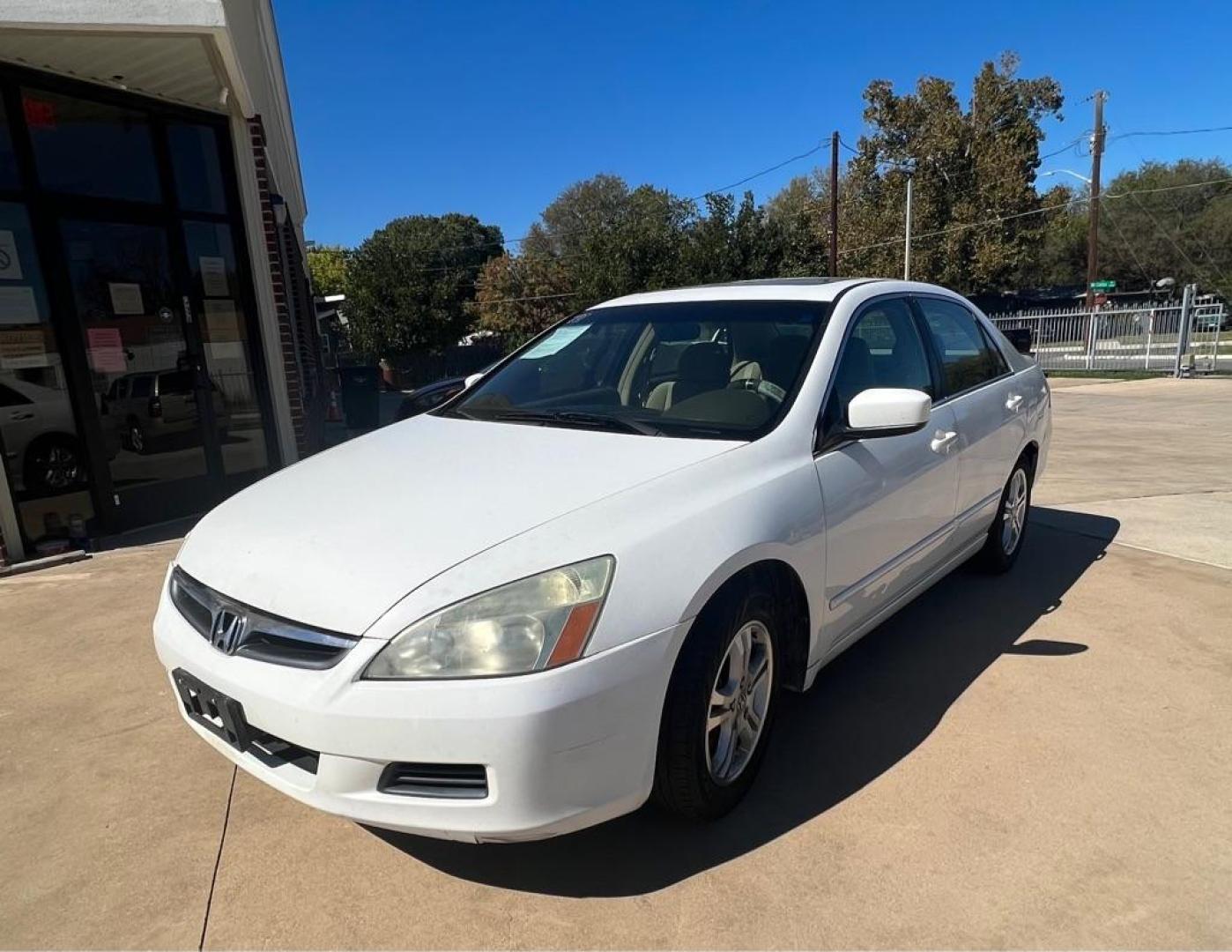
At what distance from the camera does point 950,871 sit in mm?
2162

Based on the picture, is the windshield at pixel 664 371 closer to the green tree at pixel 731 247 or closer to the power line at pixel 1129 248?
the green tree at pixel 731 247

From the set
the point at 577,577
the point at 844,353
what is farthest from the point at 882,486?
the point at 577,577

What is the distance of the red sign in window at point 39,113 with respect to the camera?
208 inches

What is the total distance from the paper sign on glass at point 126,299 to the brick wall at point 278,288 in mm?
1099

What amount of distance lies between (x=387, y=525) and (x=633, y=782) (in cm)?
94

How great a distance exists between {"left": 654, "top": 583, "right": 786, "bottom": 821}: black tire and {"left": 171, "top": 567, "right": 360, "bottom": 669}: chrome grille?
32.8 inches

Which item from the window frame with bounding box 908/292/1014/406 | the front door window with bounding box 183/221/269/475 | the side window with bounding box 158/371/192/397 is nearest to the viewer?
the window frame with bounding box 908/292/1014/406

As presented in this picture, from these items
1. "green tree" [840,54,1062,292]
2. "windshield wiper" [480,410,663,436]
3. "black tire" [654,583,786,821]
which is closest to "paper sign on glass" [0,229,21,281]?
"windshield wiper" [480,410,663,436]

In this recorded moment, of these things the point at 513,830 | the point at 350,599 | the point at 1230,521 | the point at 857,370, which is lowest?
the point at 1230,521

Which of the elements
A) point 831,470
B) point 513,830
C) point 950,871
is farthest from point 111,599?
point 950,871

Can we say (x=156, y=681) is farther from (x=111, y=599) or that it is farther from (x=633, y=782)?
(x=633, y=782)

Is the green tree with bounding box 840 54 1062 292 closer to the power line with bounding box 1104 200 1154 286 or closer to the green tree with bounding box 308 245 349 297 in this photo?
the power line with bounding box 1104 200 1154 286

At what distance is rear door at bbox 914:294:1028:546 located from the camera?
12.0ft

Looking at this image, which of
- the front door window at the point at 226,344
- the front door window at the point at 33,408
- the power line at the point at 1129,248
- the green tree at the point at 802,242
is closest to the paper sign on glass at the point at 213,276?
the front door window at the point at 226,344
